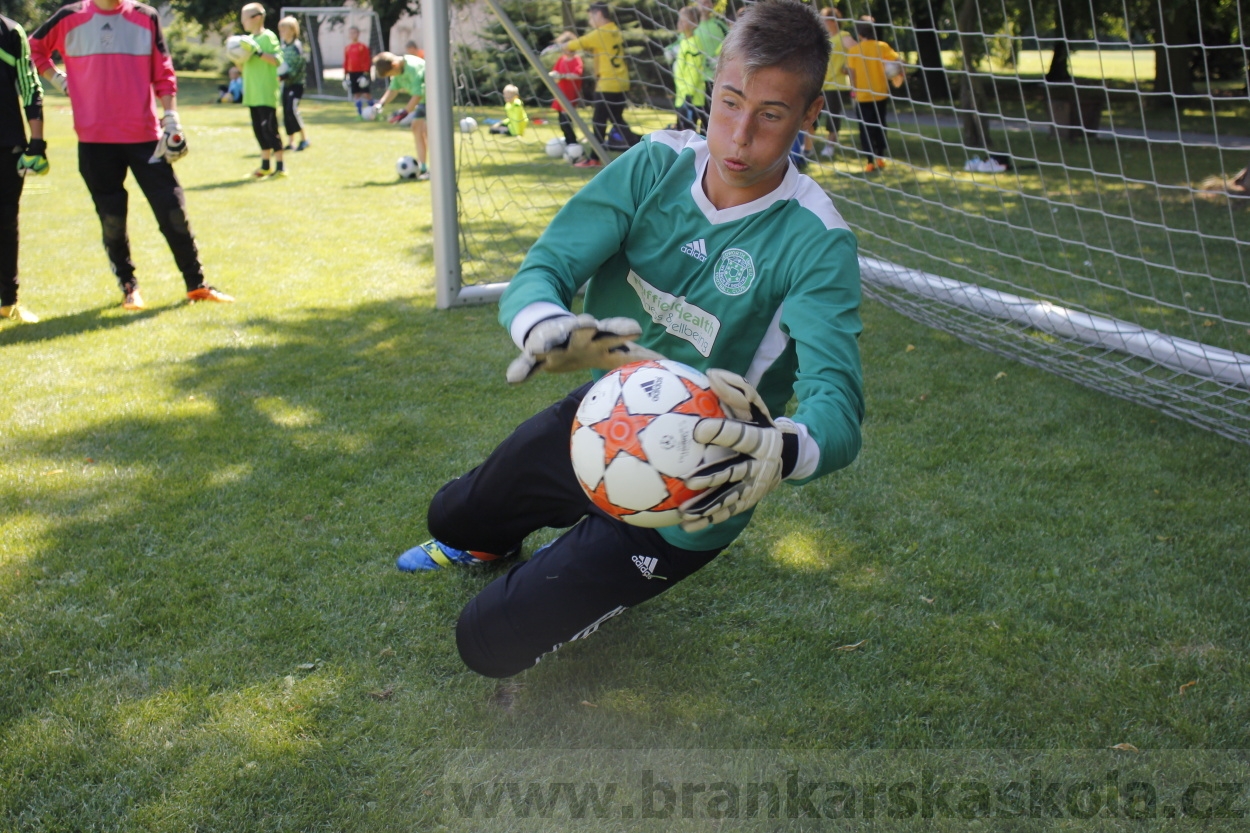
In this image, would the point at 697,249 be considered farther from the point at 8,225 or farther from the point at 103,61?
the point at 8,225

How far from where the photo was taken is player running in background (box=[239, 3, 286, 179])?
1096 centimetres

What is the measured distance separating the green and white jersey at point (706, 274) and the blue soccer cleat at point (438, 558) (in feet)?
3.34

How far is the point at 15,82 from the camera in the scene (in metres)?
5.64

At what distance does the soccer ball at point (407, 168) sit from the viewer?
11.6 meters

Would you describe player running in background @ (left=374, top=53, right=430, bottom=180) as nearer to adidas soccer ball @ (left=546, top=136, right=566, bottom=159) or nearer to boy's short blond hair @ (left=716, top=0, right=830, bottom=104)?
adidas soccer ball @ (left=546, top=136, right=566, bottom=159)

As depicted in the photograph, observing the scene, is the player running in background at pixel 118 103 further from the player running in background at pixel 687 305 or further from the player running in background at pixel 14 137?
the player running in background at pixel 687 305

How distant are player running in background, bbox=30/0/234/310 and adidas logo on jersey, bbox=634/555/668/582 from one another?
15.1ft

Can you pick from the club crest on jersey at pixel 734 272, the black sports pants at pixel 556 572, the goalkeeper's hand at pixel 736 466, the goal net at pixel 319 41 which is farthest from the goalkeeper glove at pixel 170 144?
the goal net at pixel 319 41

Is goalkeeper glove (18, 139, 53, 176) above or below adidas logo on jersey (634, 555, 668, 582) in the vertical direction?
above

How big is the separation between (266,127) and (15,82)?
5.98 m

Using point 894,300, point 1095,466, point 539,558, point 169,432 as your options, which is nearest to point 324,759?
point 539,558

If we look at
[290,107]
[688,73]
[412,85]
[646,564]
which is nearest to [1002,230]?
[688,73]

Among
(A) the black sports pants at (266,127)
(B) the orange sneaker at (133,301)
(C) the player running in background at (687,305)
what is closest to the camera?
(C) the player running in background at (687,305)

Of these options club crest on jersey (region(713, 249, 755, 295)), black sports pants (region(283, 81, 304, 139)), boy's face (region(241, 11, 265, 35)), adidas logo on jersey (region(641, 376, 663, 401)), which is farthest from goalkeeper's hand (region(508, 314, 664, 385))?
black sports pants (region(283, 81, 304, 139))
